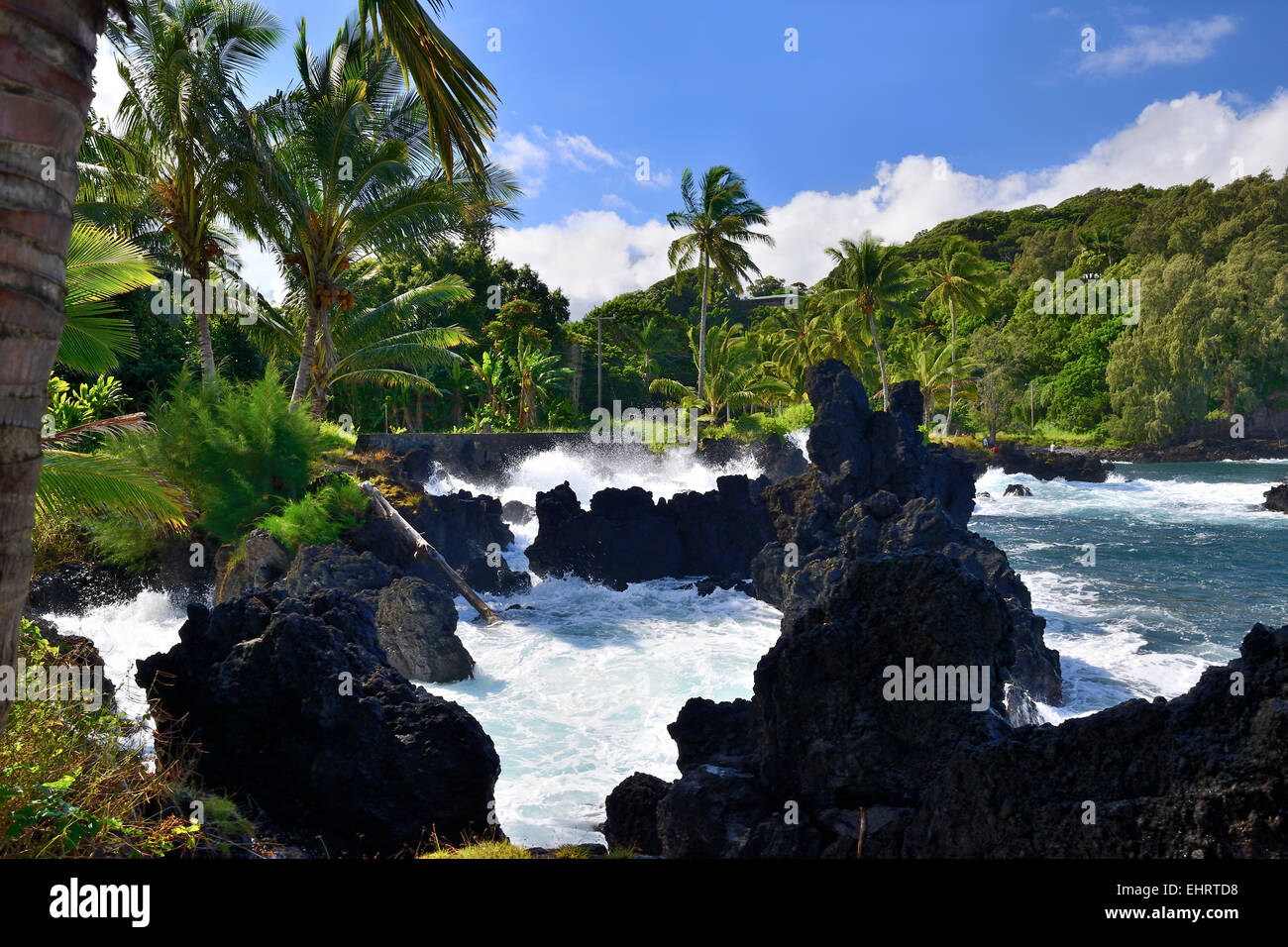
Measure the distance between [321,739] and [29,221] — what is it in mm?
4161

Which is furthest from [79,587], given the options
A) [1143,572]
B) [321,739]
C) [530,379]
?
[530,379]

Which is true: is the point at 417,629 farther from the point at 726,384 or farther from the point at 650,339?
the point at 650,339

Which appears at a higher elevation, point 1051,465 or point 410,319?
point 410,319

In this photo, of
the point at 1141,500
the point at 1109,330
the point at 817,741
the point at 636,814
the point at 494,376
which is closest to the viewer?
the point at 817,741

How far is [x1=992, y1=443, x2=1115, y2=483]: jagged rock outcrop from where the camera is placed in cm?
4128

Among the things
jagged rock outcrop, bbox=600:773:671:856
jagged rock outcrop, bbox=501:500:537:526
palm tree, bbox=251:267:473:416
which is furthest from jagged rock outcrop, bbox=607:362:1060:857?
jagged rock outcrop, bbox=501:500:537:526

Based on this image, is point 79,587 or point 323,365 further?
point 323,365

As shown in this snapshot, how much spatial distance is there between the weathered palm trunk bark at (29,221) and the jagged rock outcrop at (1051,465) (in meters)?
46.2

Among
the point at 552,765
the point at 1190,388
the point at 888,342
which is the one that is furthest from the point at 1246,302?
the point at 552,765

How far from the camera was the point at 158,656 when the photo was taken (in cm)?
577

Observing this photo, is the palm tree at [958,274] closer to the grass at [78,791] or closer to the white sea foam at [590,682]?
the white sea foam at [590,682]

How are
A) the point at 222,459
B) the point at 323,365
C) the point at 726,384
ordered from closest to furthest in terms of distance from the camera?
the point at 222,459 → the point at 323,365 → the point at 726,384

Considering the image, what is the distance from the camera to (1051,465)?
1670 inches
